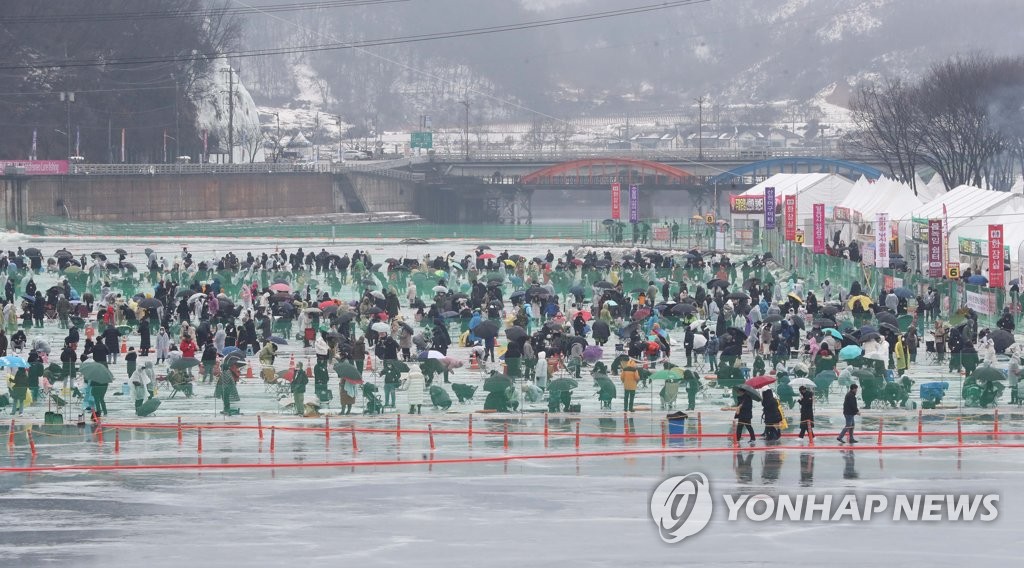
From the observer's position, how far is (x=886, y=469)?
981 inches

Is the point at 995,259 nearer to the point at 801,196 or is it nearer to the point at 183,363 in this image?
the point at 183,363

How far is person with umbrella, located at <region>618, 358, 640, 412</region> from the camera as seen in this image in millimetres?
30281

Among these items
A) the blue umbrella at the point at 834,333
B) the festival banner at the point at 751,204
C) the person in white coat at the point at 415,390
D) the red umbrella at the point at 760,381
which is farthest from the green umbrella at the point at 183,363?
the festival banner at the point at 751,204

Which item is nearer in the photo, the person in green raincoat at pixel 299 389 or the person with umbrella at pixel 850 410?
the person with umbrella at pixel 850 410

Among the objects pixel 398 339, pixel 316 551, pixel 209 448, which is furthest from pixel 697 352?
pixel 316 551

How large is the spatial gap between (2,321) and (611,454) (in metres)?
21.4

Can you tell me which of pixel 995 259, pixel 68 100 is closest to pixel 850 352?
pixel 995 259

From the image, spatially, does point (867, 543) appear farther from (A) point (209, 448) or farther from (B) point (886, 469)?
(A) point (209, 448)

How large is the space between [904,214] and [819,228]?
5.00 m

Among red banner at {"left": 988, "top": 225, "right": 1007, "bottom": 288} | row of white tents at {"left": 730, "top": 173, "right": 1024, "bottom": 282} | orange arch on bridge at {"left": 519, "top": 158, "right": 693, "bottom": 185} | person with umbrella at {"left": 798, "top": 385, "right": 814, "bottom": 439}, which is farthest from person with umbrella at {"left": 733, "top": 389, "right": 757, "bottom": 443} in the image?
orange arch on bridge at {"left": 519, "top": 158, "right": 693, "bottom": 185}

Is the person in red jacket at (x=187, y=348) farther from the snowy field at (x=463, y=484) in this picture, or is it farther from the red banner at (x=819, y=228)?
the red banner at (x=819, y=228)

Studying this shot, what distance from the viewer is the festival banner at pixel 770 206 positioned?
73706 mm

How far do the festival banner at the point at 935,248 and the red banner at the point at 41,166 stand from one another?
7172 centimetres

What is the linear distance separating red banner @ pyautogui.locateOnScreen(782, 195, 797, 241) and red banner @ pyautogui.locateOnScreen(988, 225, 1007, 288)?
68.4ft
